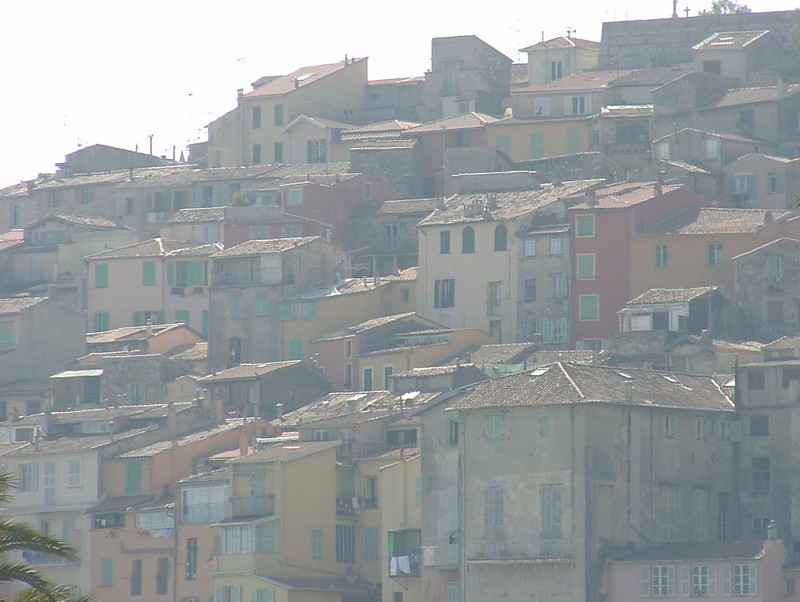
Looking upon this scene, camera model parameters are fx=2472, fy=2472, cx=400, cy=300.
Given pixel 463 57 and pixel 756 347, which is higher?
pixel 463 57

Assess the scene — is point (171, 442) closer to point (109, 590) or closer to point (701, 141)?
point (109, 590)

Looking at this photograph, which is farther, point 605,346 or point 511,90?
point 511,90

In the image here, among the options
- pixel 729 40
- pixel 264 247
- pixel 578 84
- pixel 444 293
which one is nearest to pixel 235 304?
pixel 264 247

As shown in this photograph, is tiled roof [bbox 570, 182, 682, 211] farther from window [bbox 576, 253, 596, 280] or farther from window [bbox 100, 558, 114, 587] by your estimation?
window [bbox 100, 558, 114, 587]

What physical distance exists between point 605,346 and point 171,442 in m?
15.6

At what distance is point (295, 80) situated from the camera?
119000mm

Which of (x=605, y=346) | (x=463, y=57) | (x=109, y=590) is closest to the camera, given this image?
(x=109, y=590)

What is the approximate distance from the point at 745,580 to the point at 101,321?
42.9 metres

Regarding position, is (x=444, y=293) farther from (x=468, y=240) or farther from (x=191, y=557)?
(x=191, y=557)

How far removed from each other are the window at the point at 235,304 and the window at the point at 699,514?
28.2m

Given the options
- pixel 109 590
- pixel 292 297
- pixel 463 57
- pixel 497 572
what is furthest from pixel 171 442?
pixel 463 57

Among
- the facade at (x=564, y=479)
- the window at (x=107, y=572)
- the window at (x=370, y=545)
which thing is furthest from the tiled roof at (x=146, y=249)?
the facade at (x=564, y=479)

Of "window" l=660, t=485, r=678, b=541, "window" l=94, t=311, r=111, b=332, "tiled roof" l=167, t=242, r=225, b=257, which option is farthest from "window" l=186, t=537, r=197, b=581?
"window" l=94, t=311, r=111, b=332

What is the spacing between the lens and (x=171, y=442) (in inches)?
3297
